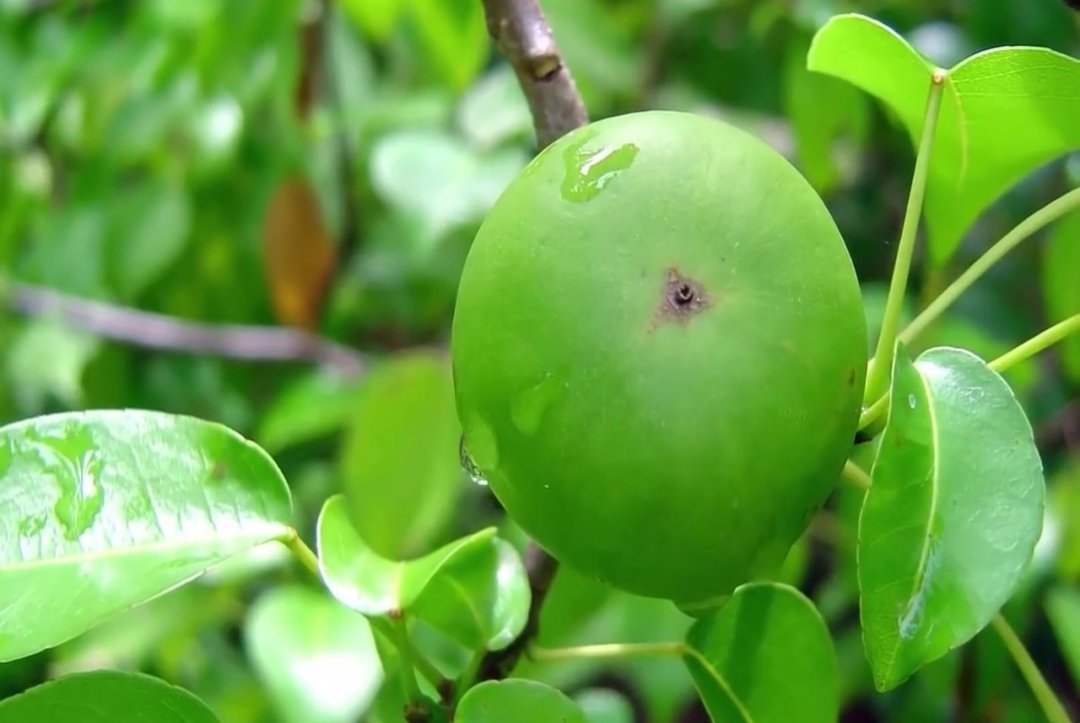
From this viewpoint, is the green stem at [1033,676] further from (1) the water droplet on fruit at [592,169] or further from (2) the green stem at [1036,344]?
(1) the water droplet on fruit at [592,169]

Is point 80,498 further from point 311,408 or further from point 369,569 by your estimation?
point 311,408

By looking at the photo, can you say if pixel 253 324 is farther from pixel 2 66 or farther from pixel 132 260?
pixel 2 66

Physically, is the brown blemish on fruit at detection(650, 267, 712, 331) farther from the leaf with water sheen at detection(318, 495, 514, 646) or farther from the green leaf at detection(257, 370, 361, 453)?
the green leaf at detection(257, 370, 361, 453)

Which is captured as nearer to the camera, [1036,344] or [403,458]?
[1036,344]

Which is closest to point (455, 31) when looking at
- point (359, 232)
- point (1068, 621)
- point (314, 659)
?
point (359, 232)

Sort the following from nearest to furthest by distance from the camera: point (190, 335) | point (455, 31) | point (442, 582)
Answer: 1. point (442, 582)
2. point (455, 31)
3. point (190, 335)

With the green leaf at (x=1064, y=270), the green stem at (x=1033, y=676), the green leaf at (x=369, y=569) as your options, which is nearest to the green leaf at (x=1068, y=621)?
the green leaf at (x=1064, y=270)
